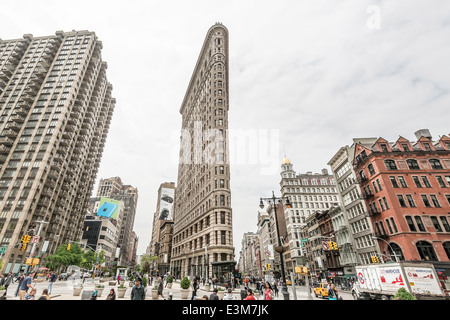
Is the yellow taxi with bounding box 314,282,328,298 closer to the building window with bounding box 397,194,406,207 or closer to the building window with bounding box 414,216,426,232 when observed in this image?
the building window with bounding box 414,216,426,232

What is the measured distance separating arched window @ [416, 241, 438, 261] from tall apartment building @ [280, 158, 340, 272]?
46519 mm

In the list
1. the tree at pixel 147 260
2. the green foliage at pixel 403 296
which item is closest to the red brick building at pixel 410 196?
the green foliage at pixel 403 296

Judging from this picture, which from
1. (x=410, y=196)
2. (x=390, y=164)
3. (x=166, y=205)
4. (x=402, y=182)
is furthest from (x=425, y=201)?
(x=166, y=205)

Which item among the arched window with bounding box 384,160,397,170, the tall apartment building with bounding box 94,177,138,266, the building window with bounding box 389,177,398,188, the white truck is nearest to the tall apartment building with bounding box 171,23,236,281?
the white truck

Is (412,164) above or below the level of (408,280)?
above

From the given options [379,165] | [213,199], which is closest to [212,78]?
[213,199]

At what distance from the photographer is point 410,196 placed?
125 feet

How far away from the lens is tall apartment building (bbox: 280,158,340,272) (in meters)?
83.4

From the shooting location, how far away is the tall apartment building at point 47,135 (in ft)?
196

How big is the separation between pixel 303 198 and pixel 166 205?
68.5 meters

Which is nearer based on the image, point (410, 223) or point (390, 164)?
point (410, 223)

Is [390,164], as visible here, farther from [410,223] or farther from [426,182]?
[410,223]

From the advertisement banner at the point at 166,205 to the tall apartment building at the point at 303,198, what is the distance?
5982 cm
